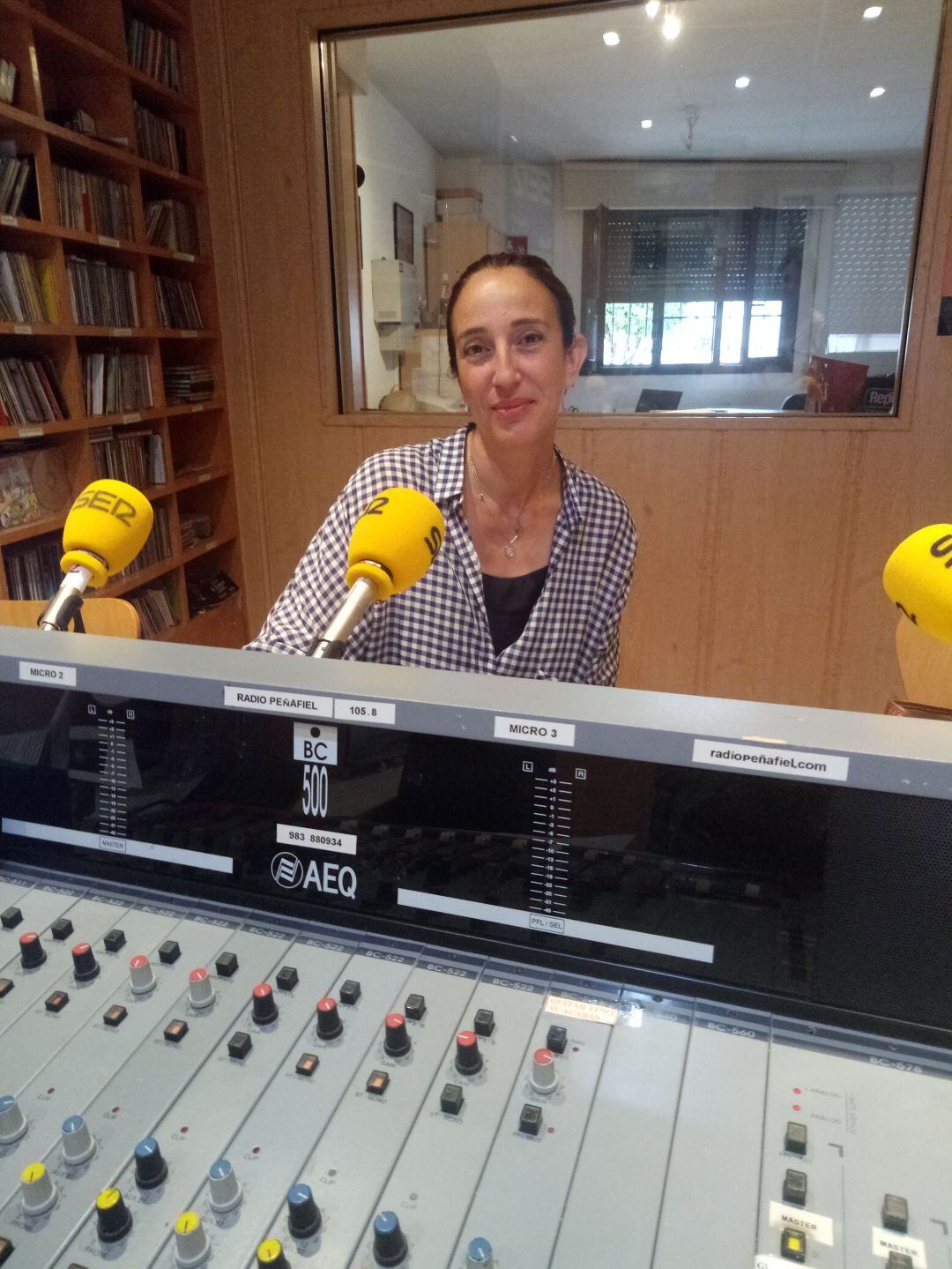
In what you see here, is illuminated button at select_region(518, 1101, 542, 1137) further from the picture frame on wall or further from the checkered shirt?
the picture frame on wall

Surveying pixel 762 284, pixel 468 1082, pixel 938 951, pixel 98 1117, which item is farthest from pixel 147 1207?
pixel 762 284

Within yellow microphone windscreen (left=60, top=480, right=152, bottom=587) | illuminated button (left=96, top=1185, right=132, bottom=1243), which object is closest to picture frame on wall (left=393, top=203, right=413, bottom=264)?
yellow microphone windscreen (left=60, top=480, right=152, bottom=587)

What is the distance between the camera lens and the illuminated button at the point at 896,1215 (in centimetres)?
48

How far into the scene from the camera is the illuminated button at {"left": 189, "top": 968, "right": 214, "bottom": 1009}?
656mm

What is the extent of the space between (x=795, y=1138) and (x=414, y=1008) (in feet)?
0.89

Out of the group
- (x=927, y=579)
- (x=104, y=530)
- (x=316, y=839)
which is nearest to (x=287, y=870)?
(x=316, y=839)

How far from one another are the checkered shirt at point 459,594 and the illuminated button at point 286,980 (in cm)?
71

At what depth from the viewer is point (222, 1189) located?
20.1 inches

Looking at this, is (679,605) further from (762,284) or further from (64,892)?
(64,892)

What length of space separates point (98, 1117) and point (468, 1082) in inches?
9.7

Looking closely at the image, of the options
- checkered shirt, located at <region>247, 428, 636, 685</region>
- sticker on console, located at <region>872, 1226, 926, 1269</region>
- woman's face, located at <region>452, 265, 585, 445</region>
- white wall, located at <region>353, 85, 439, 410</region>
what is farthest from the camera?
white wall, located at <region>353, 85, 439, 410</region>

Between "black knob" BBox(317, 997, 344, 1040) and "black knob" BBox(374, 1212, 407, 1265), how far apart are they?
157mm

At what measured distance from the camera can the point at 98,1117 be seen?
0.57m

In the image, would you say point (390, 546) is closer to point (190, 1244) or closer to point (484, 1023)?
Result: point (484, 1023)
